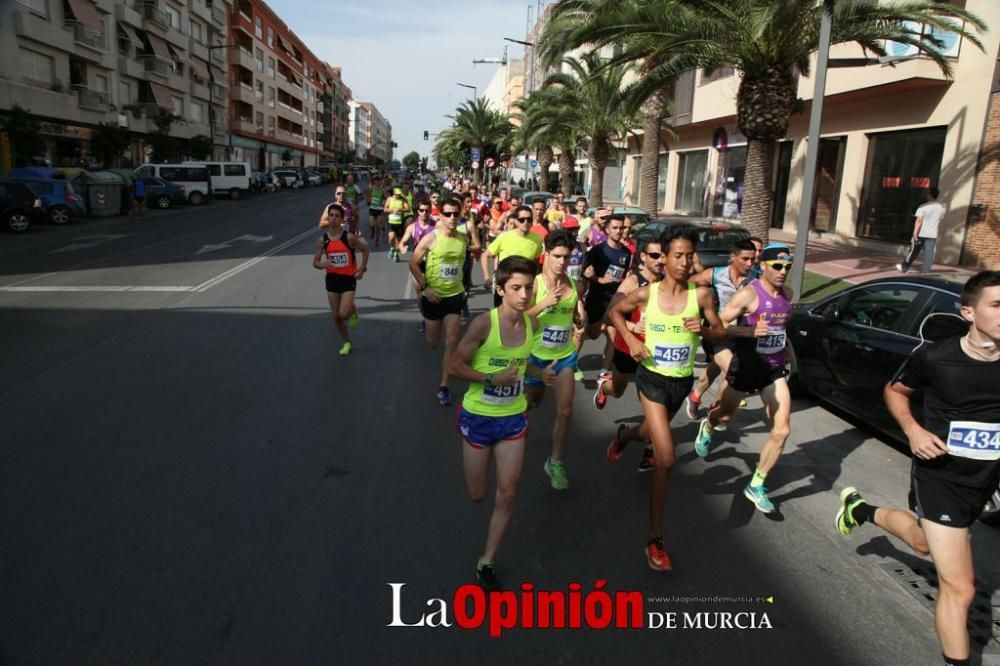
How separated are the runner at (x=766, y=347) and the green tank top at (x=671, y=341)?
0.58 metres

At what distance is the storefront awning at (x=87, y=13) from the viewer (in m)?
34.4

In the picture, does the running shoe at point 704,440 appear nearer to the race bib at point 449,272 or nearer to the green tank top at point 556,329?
the green tank top at point 556,329

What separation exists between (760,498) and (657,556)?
1173mm

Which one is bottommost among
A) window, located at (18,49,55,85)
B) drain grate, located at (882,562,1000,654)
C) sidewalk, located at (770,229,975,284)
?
drain grate, located at (882,562,1000,654)

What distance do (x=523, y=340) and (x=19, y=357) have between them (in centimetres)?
666

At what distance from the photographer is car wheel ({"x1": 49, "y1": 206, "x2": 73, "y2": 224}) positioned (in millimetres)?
23781

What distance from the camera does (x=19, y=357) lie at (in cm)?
770

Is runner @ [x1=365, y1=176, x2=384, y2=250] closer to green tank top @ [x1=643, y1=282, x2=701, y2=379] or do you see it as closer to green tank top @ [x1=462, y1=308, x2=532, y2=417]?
green tank top @ [x1=643, y1=282, x2=701, y2=379]

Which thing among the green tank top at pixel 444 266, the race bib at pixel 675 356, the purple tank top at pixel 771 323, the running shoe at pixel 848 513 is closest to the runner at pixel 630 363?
the race bib at pixel 675 356

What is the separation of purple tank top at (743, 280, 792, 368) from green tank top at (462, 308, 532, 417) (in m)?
2.00

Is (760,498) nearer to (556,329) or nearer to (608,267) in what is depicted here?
(556,329)

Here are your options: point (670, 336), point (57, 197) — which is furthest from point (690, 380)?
point (57, 197)

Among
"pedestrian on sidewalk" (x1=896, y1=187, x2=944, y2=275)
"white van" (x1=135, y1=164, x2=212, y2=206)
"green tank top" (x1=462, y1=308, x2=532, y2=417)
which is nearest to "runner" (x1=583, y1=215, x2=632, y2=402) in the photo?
"green tank top" (x1=462, y1=308, x2=532, y2=417)

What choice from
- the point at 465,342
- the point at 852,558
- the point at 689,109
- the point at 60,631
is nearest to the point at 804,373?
the point at 852,558
